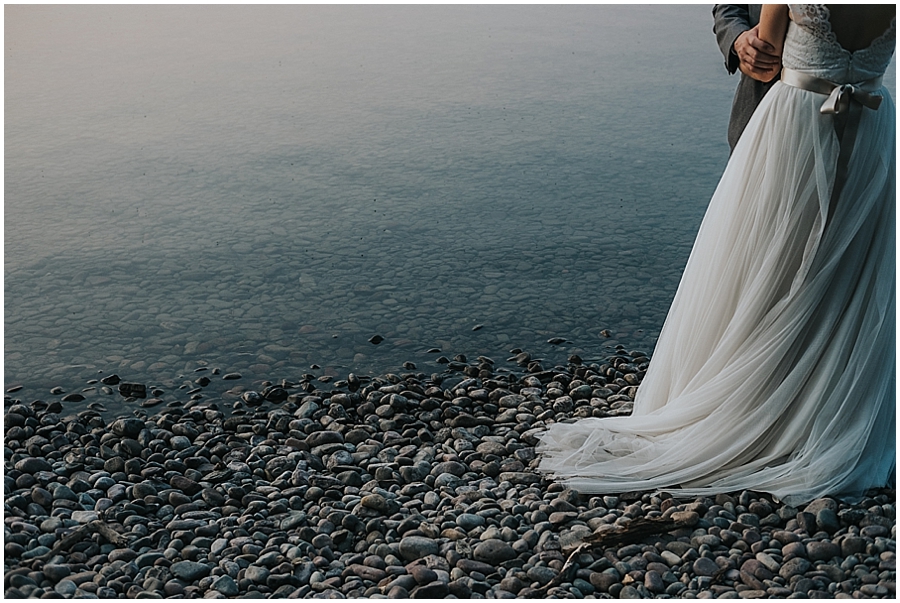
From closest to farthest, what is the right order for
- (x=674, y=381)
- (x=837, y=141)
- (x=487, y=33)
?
(x=837, y=141) → (x=674, y=381) → (x=487, y=33)

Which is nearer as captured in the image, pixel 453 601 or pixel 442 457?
pixel 453 601

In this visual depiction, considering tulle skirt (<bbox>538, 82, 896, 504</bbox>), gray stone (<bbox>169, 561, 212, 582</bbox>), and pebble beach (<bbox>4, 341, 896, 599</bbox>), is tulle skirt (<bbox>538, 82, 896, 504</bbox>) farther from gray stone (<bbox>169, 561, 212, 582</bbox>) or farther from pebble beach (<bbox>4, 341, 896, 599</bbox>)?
gray stone (<bbox>169, 561, 212, 582</bbox>)

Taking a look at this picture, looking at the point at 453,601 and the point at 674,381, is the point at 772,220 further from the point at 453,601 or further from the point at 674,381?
the point at 453,601

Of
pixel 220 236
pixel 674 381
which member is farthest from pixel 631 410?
pixel 220 236

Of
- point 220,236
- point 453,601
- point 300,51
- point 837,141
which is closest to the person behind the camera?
point 453,601

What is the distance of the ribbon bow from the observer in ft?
8.48

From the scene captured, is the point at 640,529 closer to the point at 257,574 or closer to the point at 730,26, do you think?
the point at 257,574

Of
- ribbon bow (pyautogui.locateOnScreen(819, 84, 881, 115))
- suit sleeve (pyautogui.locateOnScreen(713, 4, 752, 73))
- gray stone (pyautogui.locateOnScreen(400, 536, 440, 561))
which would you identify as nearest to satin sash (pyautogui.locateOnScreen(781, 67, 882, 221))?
ribbon bow (pyautogui.locateOnScreen(819, 84, 881, 115))

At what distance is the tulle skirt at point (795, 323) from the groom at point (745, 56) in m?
0.12

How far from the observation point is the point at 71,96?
26.7 ft

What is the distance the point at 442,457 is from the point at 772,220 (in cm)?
126

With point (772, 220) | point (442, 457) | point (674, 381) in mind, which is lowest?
point (442, 457)

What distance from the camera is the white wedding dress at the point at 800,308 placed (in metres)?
2.65

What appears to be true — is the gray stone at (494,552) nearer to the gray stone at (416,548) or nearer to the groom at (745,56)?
the gray stone at (416,548)
